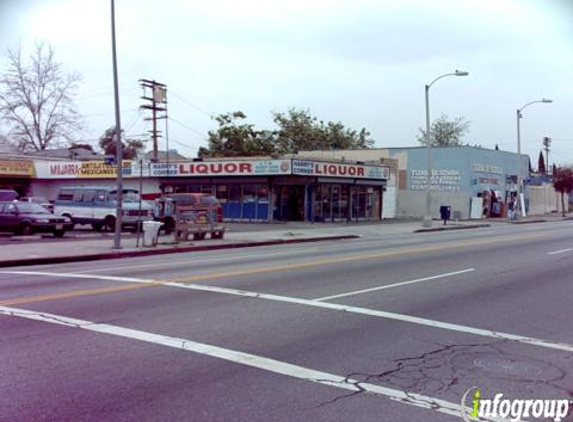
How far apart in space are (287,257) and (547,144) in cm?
8759

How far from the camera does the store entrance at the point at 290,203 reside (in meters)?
37.7

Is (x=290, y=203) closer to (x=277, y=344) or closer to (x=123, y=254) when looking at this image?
(x=123, y=254)

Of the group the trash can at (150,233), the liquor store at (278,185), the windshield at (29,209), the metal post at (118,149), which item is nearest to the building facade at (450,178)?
the liquor store at (278,185)

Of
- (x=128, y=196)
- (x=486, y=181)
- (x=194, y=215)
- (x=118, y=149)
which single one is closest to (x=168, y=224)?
(x=128, y=196)

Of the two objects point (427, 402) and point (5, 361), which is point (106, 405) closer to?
point (5, 361)

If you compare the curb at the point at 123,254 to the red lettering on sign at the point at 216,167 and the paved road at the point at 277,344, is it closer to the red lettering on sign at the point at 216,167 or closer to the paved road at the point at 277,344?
the paved road at the point at 277,344

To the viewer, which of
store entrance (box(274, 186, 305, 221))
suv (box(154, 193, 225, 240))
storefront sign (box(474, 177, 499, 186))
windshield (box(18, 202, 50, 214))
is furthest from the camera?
storefront sign (box(474, 177, 499, 186))

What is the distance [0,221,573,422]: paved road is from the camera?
5172 millimetres

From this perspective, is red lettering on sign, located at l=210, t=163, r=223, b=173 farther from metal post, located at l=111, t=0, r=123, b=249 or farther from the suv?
metal post, located at l=111, t=0, r=123, b=249

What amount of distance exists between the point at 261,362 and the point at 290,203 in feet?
104

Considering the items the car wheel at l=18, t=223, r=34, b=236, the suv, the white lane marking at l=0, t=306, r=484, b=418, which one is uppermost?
the suv

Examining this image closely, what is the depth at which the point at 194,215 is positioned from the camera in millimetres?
23734

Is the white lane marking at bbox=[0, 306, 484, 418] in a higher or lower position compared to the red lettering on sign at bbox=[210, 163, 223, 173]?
lower

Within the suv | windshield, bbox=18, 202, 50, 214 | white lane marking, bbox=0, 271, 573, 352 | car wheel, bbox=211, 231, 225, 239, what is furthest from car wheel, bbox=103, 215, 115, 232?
white lane marking, bbox=0, 271, 573, 352
